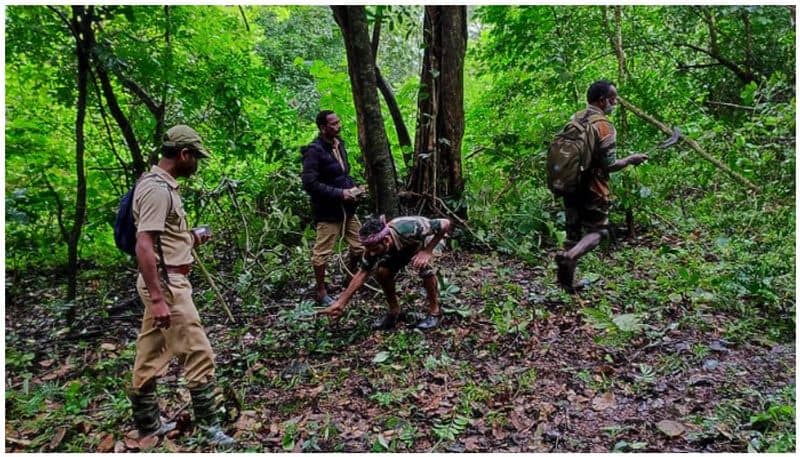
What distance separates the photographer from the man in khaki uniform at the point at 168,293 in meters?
3.30

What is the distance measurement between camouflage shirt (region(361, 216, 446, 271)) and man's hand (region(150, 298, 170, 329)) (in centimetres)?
173

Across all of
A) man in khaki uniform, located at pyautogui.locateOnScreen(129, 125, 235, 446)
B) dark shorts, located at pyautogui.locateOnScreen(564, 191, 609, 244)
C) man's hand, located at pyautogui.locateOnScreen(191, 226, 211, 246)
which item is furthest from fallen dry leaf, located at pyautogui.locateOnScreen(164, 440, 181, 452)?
dark shorts, located at pyautogui.locateOnScreen(564, 191, 609, 244)

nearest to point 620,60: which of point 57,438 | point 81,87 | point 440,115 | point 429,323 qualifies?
point 440,115

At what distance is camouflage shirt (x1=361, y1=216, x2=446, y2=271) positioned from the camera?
15.4 ft

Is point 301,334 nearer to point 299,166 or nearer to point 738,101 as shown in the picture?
point 299,166

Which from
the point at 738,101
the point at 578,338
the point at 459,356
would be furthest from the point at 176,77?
the point at 738,101

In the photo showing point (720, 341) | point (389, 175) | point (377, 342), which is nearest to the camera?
point (720, 341)

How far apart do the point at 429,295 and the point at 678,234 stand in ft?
12.2

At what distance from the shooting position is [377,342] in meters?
4.91

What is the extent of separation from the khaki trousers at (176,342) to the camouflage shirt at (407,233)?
4.97 feet

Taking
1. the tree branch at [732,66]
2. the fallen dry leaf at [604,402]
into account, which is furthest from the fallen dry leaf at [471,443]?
A: the tree branch at [732,66]

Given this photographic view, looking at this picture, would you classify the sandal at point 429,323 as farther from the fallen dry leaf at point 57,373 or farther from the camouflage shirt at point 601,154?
the fallen dry leaf at point 57,373

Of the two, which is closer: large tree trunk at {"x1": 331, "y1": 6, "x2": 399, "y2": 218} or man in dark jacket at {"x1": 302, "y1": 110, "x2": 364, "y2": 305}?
man in dark jacket at {"x1": 302, "y1": 110, "x2": 364, "y2": 305}

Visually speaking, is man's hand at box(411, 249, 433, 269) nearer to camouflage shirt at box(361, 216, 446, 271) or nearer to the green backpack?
camouflage shirt at box(361, 216, 446, 271)
